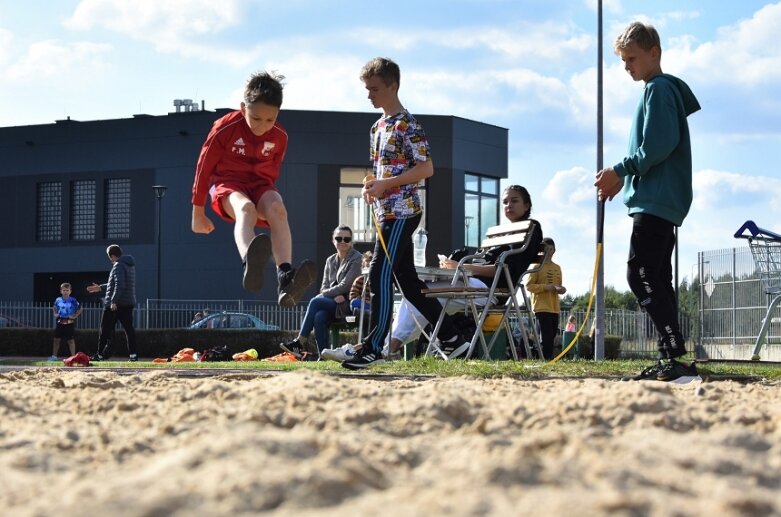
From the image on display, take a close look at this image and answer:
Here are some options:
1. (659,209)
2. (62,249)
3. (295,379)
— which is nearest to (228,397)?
(295,379)

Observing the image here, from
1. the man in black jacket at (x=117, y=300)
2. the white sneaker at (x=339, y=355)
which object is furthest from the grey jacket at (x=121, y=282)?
the white sneaker at (x=339, y=355)

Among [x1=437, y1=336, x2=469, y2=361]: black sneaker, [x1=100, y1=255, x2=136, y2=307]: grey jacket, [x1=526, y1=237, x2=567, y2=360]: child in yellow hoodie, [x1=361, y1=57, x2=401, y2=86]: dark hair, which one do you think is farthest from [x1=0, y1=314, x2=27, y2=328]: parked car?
[x1=361, y1=57, x2=401, y2=86]: dark hair

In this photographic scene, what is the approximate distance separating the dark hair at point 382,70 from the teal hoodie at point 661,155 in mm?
1803

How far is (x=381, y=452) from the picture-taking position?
339 cm

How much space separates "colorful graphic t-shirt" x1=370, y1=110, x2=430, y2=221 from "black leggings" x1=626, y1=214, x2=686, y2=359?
5.38 feet

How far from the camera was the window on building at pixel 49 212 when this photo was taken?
46.4 metres

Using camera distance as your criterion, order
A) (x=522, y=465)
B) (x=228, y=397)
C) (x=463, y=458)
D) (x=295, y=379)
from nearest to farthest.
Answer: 1. (x=522, y=465)
2. (x=463, y=458)
3. (x=228, y=397)
4. (x=295, y=379)

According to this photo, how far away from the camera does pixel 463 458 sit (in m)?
3.22

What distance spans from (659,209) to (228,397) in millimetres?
3664

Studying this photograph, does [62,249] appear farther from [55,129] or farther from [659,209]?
[659,209]

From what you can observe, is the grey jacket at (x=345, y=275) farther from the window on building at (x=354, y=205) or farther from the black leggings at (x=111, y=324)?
the window on building at (x=354, y=205)

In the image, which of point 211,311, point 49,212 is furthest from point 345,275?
point 49,212

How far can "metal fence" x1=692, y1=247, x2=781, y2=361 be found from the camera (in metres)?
21.7

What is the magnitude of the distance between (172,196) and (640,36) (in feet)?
125
